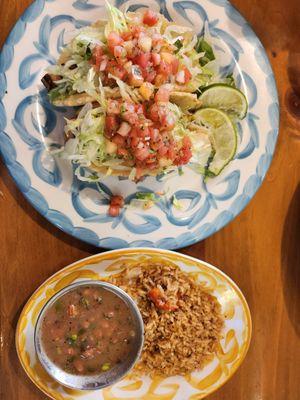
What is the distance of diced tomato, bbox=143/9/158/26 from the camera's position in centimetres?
220

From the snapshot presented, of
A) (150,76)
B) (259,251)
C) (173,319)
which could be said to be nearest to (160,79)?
(150,76)

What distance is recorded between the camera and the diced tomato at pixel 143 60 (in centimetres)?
210

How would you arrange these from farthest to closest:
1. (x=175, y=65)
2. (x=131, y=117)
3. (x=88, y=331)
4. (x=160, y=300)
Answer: (x=160, y=300)
(x=88, y=331)
(x=175, y=65)
(x=131, y=117)

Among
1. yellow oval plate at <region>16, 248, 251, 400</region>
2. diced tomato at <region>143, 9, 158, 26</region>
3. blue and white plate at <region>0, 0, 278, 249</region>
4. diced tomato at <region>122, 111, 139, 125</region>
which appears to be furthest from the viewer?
yellow oval plate at <region>16, 248, 251, 400</region>

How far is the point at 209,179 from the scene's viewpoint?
7.97 feet

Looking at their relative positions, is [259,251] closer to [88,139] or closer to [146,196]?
[146,196]

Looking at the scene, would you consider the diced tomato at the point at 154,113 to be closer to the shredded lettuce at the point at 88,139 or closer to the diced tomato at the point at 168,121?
the diced tomato at the point at 168,121

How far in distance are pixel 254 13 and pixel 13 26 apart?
47.5 inches

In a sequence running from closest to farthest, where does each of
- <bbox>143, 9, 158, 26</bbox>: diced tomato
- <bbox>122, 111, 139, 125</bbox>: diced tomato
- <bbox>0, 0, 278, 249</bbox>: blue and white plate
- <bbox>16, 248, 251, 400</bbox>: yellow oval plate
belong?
<bbox>122, 111, 139, 125</bbox>: diced tomato < <bbox>143, 9, 158, 26</bbox>: diced tomato < <bbox>0, 0, 278, 249</bbox>: blue and white plate < <bbox>16, 248, 251, 400</bbox>: yellow oval plate

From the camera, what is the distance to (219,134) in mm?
2367

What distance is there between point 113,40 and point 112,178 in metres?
0.67

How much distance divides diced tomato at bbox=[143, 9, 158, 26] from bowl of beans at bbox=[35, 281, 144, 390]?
4.03 feet

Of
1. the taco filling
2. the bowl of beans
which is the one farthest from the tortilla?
the bowl of beans

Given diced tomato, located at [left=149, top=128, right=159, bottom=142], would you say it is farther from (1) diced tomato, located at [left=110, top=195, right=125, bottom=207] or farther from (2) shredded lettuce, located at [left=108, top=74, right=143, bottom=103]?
(1) diced tomato, located at [left=110, top=195, right=125, bottom=207]
